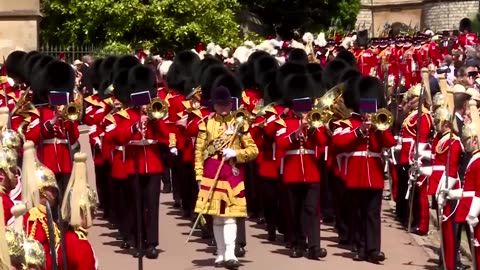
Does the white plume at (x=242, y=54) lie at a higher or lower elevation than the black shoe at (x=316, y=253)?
higher

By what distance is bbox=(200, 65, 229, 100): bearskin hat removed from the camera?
1256cm

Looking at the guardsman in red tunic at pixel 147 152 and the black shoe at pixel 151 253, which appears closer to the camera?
the guardsman in red tunic at pixel 147 152

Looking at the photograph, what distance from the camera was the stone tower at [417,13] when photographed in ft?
207

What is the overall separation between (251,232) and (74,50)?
15008 mm

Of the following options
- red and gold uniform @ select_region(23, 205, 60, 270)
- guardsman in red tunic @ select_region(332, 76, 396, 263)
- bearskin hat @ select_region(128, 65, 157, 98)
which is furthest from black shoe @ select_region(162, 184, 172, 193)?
red and gold uniform @ select_region(23, 205, 60, 270)

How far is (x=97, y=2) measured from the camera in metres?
28.4

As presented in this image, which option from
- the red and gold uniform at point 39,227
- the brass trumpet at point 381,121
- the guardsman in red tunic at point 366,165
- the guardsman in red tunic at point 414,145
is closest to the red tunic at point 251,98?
the guardsman in red tunic at point 414,145

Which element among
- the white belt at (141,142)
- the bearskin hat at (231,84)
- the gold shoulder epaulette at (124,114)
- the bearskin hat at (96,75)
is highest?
the bearskin hat at (96,75)

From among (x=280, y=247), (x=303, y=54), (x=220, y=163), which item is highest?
(x=303, y=54)

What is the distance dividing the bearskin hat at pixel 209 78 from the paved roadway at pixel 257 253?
144 cm

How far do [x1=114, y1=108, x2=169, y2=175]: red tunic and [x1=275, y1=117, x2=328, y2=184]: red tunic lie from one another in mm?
1063

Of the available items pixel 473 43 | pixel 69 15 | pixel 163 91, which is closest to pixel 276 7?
pixel 69 15

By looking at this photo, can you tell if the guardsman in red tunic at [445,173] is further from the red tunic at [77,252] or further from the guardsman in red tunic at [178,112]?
the guardsman in red tunic at [178,112]

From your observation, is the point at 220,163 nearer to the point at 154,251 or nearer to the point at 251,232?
the point at 154,251
